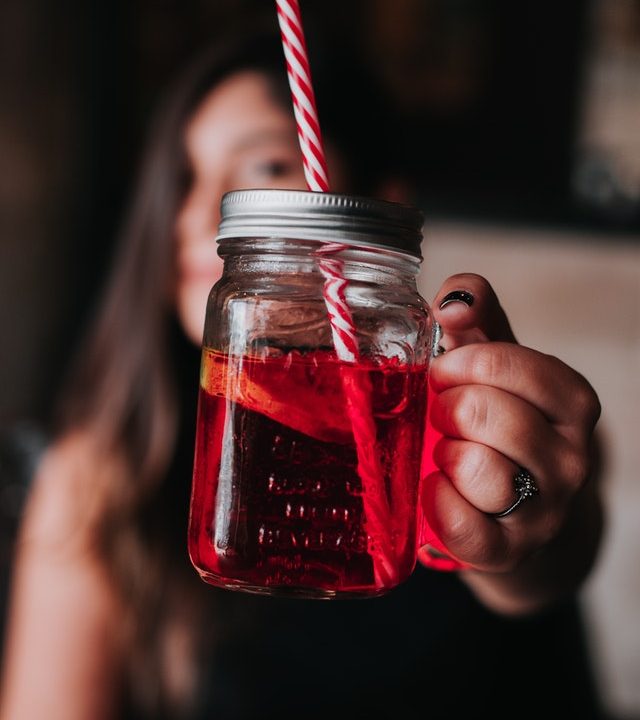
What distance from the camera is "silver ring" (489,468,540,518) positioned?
568 millimetres

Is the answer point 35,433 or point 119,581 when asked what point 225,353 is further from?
point 35,433

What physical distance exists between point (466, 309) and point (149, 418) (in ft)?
3.26

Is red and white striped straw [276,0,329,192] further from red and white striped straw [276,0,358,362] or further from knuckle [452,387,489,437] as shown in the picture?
knuckle [452,387,489,437]

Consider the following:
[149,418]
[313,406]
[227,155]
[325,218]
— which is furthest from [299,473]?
[149,418]

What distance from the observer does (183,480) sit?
1480mm

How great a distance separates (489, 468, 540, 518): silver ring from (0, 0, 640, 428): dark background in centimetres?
189

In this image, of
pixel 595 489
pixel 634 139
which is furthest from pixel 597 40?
pixel 595 489

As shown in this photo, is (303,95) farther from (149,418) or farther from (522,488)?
(149,418)

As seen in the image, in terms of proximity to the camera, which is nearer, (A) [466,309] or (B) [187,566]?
(A) [466,309]

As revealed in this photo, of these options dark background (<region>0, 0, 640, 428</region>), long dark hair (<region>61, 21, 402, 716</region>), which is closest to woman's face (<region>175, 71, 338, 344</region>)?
long dark hair (<region>61, 21, 402, 716</region>)

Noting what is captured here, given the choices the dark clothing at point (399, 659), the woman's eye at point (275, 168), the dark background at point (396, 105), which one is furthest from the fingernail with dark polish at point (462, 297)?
the dark background at point (396, 105)

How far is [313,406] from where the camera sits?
1.69ft

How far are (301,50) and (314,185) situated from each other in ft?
0.27

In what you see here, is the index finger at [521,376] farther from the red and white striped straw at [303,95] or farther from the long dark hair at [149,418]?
the long dark hair at [149,418]
